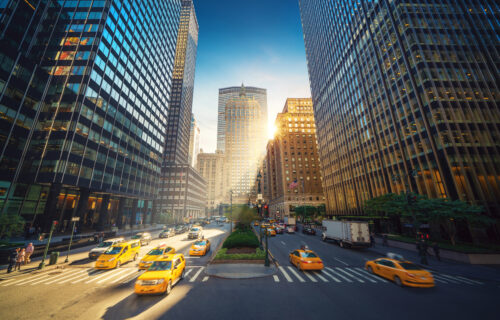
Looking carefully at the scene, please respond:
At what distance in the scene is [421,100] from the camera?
103 feet

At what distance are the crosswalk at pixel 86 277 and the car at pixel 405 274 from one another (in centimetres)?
1199

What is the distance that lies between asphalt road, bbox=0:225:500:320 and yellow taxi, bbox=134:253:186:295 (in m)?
0.42

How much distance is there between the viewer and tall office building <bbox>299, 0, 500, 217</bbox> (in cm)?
2762

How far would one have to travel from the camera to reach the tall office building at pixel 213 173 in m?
164

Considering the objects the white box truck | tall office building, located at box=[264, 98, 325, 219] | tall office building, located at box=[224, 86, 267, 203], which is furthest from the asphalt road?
tall office building, located at box=[224, 86, 267, 203]

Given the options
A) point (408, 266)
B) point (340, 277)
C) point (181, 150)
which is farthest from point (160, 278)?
point (181, 150)

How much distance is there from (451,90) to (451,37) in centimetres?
1259

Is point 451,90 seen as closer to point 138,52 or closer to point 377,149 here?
point 377,149

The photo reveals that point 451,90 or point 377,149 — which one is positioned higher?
point 451,90

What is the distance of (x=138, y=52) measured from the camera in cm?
5156

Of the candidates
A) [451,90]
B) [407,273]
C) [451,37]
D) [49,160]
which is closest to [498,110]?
[451,90]

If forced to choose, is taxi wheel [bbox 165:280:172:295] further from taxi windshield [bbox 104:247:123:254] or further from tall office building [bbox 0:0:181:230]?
tall office building [bbox 0:0:181:230]

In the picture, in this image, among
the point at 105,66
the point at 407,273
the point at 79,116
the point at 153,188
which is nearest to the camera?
the point at 407,273

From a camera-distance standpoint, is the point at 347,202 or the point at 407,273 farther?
the point at 347,202
